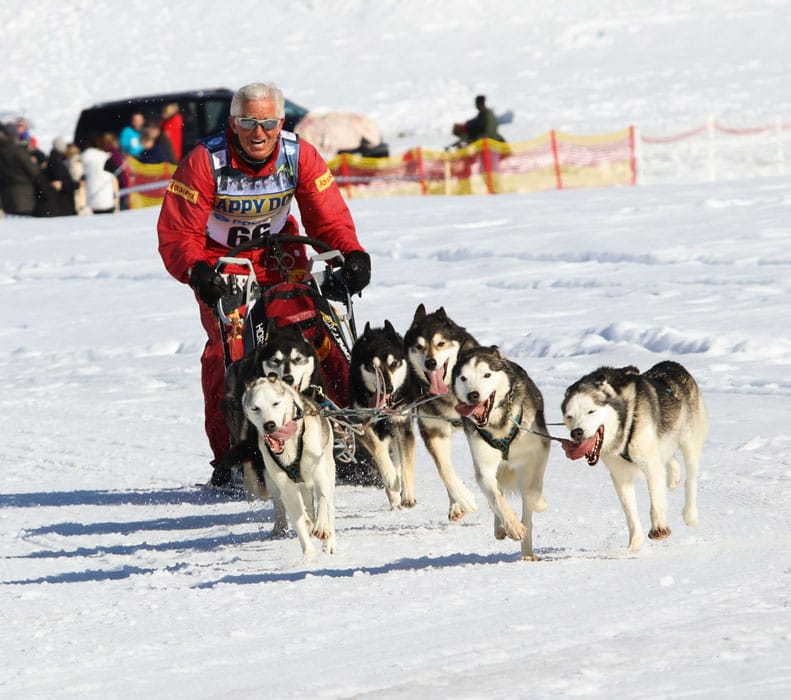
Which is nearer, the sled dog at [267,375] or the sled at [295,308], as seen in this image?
the sled dog at [267,375]

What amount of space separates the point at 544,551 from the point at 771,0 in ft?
109

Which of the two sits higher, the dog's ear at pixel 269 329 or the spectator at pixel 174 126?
the spectator at pixel 174 126

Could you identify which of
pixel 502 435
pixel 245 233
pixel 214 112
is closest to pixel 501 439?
pixel 502 435

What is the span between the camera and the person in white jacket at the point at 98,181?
18.0 m

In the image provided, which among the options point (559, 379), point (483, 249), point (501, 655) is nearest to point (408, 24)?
point (483, 249)

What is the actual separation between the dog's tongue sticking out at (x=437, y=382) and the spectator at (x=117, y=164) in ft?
44.0

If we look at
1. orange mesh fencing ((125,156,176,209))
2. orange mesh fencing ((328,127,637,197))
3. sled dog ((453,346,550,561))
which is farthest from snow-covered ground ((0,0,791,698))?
orange mesh fencing ((328,127,637,197))

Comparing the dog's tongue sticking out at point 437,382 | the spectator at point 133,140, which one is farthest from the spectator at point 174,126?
the dog's tongue sticking out at point 437,382

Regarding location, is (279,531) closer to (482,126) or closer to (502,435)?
(502,435)

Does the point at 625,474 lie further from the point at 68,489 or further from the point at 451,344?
the point at 68,489

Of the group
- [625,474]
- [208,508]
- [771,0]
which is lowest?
[208,508]

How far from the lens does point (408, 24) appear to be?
35.9 meters

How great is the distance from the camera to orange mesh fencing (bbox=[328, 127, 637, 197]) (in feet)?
64.2

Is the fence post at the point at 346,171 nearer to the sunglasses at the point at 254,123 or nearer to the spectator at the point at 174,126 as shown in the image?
the spectator at the point at 174,126
